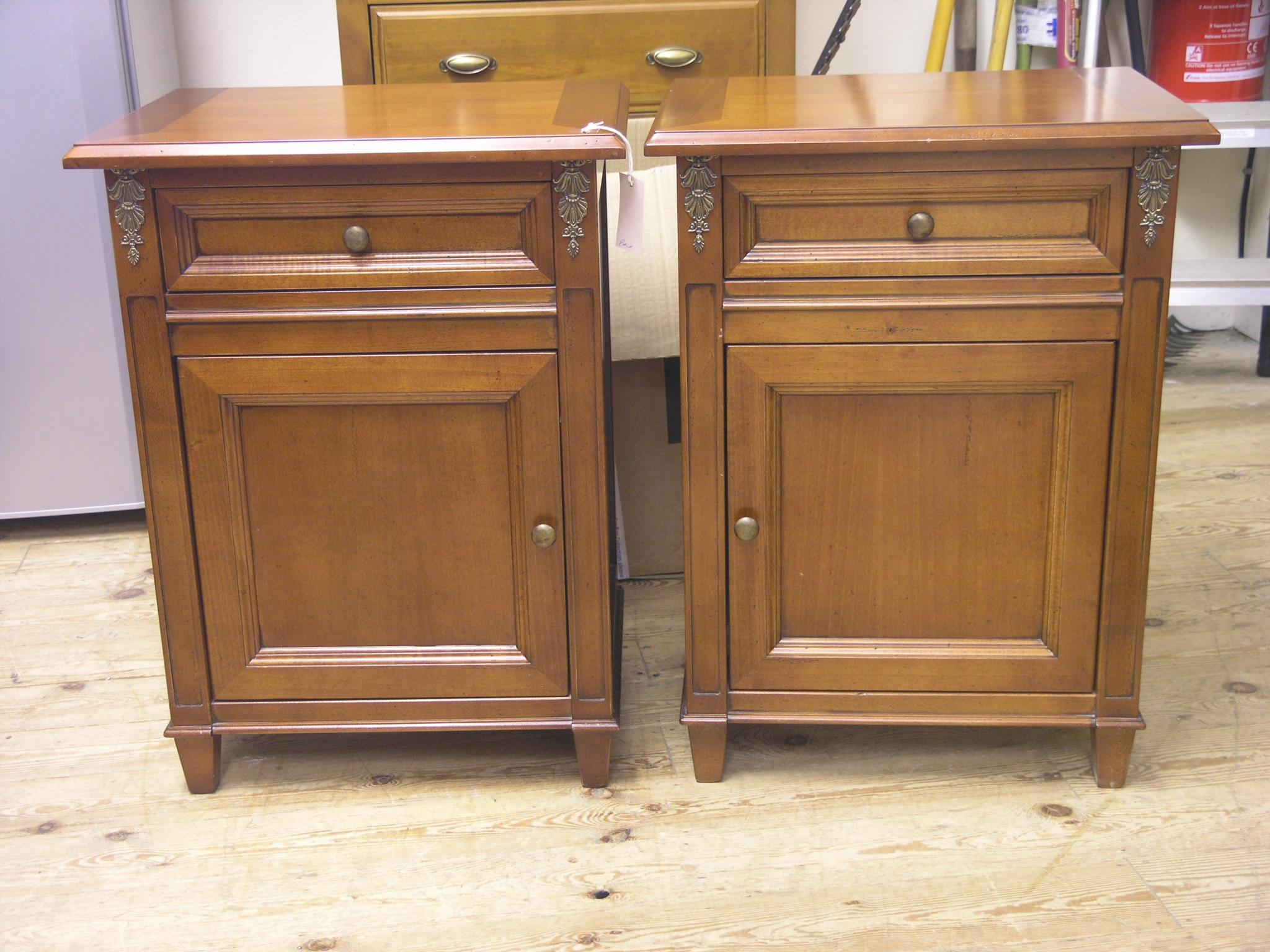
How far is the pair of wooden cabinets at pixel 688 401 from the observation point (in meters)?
1.35

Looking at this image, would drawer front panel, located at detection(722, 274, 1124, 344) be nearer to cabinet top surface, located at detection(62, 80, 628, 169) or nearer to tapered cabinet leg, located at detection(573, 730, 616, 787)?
cabinet top surface, located at detection(62, 80, 628, 169)

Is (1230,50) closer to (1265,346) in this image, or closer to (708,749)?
(1265,346)

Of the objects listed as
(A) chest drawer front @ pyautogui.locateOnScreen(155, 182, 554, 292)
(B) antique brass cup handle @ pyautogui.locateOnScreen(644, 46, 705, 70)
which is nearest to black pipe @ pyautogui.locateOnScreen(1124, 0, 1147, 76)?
(B) antique brass cup handle @ pyautogui.locateOnScreen(644, 46, 705, 70)

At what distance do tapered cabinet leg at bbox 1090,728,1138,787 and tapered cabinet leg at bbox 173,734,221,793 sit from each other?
3.37 feet

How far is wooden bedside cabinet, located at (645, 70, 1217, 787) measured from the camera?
135cm

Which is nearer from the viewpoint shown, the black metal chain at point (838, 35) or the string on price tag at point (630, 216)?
the string on price tag at point (630, 216)

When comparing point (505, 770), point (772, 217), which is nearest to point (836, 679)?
point (505, 770)

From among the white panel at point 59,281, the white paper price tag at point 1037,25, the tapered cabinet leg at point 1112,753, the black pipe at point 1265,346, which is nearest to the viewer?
the tapered cabinet leg at point 1112,753

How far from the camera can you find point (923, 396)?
4.67 feet

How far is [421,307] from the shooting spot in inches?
54.9

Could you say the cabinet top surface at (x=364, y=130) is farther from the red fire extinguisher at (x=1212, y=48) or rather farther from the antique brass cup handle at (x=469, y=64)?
the red fire extinguisher at (x=1212, y=48)

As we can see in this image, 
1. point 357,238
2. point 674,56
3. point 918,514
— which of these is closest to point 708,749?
point 918,514

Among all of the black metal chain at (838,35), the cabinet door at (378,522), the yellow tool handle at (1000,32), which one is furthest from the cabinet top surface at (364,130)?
the yellow tool handle at (1000,32)

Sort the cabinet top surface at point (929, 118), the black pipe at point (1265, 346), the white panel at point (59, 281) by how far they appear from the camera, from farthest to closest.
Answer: the black pipe at point (1265, 346) → the white panel at point (59, 281) → the cabinet top surface at point (929, 118)
